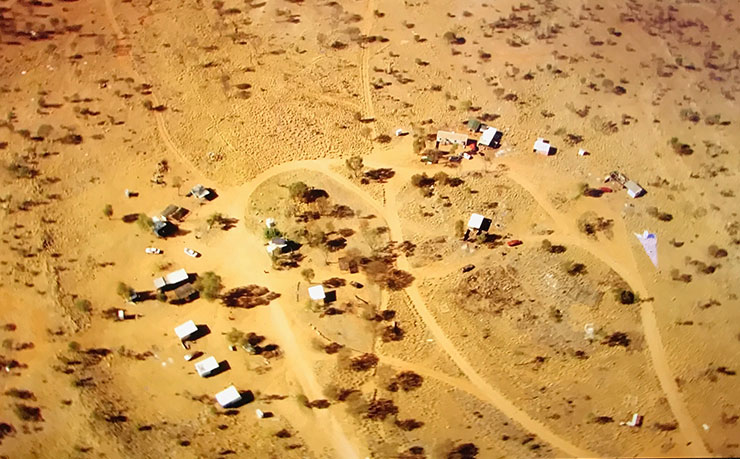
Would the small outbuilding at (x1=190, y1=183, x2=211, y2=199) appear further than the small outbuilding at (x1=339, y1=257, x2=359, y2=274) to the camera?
Yes

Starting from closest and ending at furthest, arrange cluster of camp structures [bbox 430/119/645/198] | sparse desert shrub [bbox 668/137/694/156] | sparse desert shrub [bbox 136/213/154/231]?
sparse desert shrub [bbox 136/213/154/231], cluster of camp structures [bbox 430/119/645/198], sparse desert shrub [bbox 668/137/694/156]

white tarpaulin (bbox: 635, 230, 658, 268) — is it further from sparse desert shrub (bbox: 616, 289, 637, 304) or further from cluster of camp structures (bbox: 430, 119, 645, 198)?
cluster of camp structures (bbox: 430, 119, 645, 198)

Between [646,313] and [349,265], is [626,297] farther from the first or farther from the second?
[349,265]

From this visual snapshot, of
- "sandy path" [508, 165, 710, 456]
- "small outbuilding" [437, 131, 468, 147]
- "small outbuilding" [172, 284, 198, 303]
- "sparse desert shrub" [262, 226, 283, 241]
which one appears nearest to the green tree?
"small outbuilding" [172, 284, 198, 303]

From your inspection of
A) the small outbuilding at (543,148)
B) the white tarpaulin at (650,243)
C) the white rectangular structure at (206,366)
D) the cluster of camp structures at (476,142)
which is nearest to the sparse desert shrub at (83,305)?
the white rectangular structure at (206,366)

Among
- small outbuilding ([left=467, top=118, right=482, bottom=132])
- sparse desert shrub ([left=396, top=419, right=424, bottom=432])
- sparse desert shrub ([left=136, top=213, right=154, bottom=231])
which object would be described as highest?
small outbuilding ([left=467, top=118, right=482, bottom=132])

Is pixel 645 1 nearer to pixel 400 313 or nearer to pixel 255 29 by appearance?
pixel 255 29
